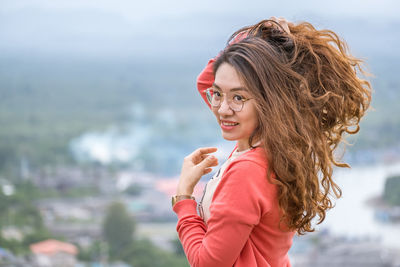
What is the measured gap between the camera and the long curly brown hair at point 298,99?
0.75 m

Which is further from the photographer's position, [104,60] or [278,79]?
[104,60]

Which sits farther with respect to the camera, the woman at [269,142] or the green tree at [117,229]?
the green tree at [117,229]

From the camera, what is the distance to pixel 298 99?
0.78 metres

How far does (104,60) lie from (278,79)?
31.9 ft

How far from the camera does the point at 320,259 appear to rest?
22.6ft

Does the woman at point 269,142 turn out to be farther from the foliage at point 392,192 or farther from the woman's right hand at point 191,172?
the foliage at point 392,192

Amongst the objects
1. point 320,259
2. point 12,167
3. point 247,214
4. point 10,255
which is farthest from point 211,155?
point 12,167

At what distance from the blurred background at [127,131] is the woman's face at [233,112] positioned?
6.28m

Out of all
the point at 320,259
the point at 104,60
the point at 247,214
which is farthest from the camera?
the point at 104,60

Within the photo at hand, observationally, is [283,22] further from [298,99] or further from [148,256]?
[148,256]

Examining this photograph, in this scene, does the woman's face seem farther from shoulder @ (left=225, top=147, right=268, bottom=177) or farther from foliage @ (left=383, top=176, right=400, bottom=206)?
foliage @ (left=383, top=176, right=400, bottom=206)

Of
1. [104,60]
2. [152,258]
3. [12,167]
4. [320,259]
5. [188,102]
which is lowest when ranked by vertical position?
[320,259]

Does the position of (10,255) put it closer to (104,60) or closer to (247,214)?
(104,60)

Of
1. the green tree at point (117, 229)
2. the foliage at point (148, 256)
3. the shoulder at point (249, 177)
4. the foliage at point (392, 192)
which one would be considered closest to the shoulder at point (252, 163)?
the shoulder at point (249, 177)
